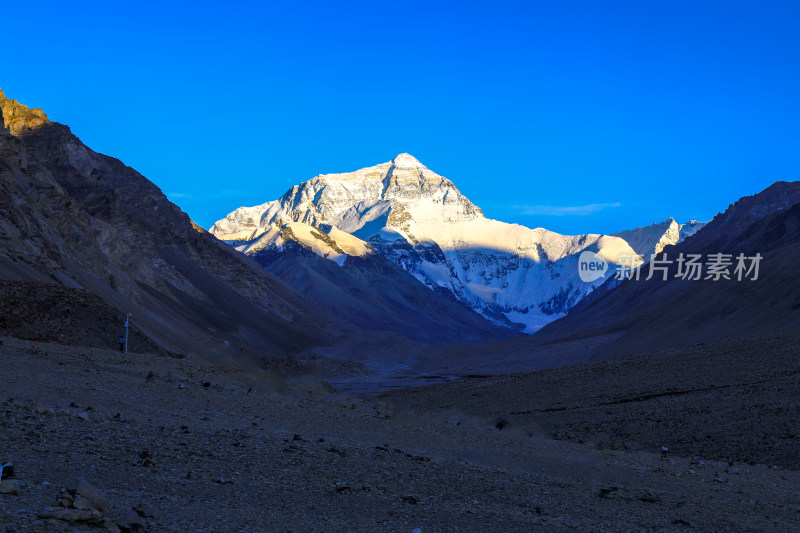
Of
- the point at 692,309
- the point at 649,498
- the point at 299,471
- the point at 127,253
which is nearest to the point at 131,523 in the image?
the point at 299,471

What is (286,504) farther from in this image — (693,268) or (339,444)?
(693,268)

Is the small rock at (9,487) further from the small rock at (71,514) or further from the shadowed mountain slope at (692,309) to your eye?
the shadowed mountain slope at (692,309)

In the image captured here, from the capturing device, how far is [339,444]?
12.7 metres

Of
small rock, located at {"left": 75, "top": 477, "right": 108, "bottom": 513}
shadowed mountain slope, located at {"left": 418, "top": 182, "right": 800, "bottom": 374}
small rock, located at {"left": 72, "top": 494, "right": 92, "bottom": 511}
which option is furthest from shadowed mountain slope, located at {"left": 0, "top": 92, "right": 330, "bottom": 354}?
small rock, located at {"left": 72, "top": 494, "right": 92, "bottom": 511}

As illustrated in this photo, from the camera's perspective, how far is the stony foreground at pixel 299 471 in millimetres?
8055

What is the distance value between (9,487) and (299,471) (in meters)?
3.84

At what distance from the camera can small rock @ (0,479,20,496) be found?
7.09m

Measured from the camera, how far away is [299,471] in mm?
10258

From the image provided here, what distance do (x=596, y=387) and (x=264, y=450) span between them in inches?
1058

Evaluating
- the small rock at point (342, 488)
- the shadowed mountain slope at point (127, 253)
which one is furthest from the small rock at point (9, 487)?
the shadowed mountain slope at point (127, 253)

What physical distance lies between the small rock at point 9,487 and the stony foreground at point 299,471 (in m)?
0.09

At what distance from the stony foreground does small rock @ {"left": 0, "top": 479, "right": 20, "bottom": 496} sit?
9cm

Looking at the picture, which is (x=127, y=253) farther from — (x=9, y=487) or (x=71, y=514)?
(x=71, y=514)

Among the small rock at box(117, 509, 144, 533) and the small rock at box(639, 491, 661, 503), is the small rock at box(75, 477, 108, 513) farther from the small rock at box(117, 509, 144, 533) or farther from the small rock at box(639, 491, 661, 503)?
the small rock at box(639, 491, 661, 503)
